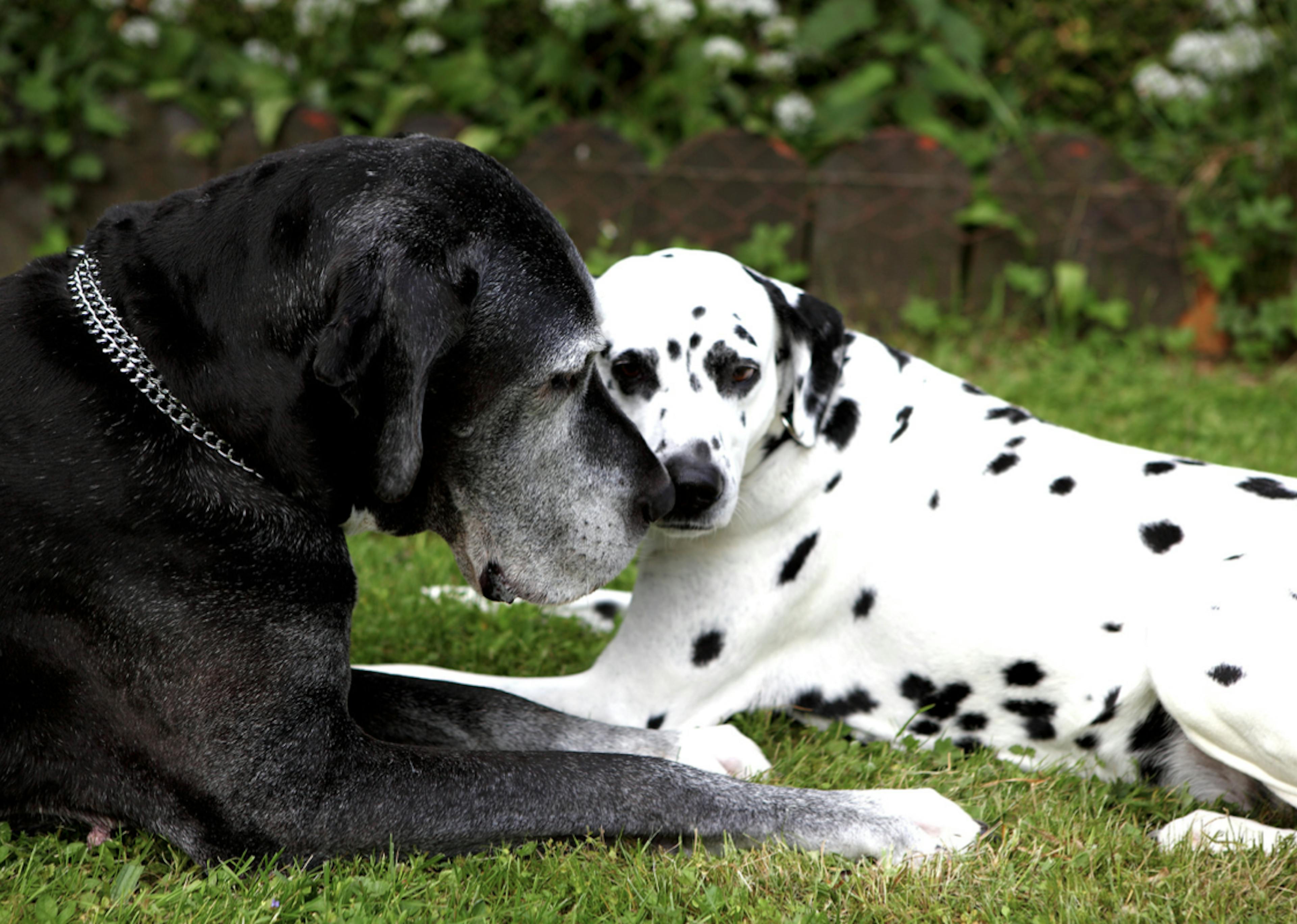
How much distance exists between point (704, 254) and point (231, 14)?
6.04 m

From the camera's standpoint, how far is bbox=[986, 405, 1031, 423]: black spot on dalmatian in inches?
161

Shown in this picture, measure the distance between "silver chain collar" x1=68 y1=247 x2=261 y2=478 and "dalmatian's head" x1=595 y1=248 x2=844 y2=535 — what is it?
3.75 ft

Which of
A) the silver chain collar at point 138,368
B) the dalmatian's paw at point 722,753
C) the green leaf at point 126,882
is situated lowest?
the dalmatian's paw at point 722,753

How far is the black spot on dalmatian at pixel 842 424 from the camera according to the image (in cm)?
402

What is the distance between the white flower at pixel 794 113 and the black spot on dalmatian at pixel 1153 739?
5639mm

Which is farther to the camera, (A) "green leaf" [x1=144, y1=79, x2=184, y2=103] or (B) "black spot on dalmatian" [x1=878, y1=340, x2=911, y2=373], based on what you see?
(A) "green leaf" [x1=144, y1=79, x2=184, y2=103]

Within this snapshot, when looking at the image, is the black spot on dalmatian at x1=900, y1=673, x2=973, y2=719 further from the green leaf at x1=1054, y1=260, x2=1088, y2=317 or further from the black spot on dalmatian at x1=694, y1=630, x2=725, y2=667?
the green leaf at x1=1054, y1=260, x2=1088, y2=317

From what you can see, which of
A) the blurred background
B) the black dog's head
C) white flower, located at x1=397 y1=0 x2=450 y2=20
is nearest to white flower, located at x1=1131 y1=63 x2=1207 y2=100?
the blurred background

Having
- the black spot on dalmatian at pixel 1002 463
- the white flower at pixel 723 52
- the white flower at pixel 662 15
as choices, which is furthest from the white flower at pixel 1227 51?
the black spot on dalmatian at pixel 1002 463

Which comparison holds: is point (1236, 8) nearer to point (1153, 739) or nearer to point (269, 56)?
point (1153, 739)

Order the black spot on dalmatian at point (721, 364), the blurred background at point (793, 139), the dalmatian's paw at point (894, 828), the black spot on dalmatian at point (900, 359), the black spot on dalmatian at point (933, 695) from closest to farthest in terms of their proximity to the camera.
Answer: the dalmatian's paw at point (894, 828) < the black spot on dalmatian at point (721, 364) < the black spot on dalmatian at point (933, 695) < the black spot on dalmatian at point (900, 359) < the blurred background at point (793, 139)

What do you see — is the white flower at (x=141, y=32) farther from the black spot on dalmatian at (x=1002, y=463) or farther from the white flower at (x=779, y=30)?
the black spot on dalmatian at (x=1002, y=463)

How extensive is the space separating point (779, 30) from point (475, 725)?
6.08 m

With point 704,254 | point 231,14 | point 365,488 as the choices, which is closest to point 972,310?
point 704,254
